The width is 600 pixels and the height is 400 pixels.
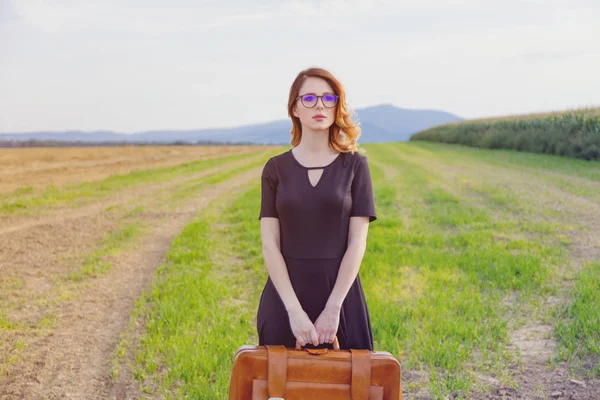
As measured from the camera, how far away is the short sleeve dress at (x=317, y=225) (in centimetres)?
298

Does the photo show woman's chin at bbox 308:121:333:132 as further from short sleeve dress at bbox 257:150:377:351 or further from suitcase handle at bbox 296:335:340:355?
suitcase handle at bbox 296:335:340:355

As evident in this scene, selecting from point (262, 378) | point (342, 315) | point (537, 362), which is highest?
point (342, 315)

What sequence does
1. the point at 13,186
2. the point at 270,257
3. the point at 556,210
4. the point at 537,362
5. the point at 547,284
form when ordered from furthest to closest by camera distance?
1. the point at 13,186
2. the point at 556,210
3. the point at 547,284
4. the point at 537,362
5. the point at 270,257

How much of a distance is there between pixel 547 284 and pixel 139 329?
4.66 m

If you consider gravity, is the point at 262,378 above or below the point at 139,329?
above

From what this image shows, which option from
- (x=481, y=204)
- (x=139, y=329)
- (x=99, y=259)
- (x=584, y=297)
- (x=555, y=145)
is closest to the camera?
(x=139, y=329)

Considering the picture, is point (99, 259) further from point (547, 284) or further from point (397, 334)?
point (547, 284)

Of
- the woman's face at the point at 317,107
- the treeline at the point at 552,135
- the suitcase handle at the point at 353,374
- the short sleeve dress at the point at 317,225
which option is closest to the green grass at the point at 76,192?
the short sleeve dress at the point at 317,225

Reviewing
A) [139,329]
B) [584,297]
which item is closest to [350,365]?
[139,329]

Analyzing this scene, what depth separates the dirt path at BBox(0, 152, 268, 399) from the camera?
4855mm

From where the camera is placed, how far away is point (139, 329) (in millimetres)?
5957

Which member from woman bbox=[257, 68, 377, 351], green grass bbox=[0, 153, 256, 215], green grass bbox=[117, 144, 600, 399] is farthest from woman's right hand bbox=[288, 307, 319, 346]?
green grass bbox=[0, 153, 256, 215]

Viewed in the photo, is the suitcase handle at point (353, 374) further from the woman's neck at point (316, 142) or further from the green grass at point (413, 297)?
the green grass at point (413, 297)

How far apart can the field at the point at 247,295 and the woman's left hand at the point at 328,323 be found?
1.74m
